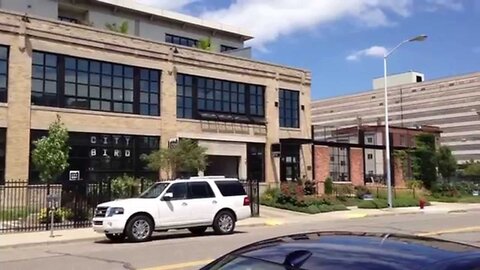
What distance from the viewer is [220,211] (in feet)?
69.1

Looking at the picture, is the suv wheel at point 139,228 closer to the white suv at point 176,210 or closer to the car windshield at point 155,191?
the white suv at point 176,210

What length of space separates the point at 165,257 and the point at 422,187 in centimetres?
3935

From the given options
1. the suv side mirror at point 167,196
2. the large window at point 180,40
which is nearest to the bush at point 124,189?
the suv side mirror at point 167,196

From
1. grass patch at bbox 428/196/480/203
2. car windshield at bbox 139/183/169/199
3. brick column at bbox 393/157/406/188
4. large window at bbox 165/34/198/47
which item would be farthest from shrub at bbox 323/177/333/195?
car windshield at bbox 139/183/169/199

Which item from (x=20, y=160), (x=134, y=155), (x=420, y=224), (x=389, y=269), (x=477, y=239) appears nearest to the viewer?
(x=389, y=269)

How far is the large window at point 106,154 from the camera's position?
32.8 meters

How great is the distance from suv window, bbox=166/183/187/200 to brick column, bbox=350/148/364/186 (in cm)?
3077

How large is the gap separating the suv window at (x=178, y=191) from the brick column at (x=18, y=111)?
42.8 feet

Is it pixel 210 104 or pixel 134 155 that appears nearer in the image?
pixel 134 155

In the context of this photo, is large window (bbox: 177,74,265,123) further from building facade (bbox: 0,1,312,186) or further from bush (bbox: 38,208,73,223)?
bush (bbox: 38,208,73,223)

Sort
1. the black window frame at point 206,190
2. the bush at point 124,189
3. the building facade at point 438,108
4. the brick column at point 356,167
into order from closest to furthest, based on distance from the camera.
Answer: the black window frame at point 206,190 → the bush at point 124,189 → the brick column at point 356,167 → the building facade at point 438,108

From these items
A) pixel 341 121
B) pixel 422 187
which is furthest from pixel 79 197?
pixel 341 121

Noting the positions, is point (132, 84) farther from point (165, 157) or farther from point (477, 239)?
point (477, 239)

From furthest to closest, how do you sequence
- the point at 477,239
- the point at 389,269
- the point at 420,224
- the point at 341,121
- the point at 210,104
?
the point at 341,121 → the point at 210,104 → the point at 420,224 → the point at 477,239 → the point at 389,269
